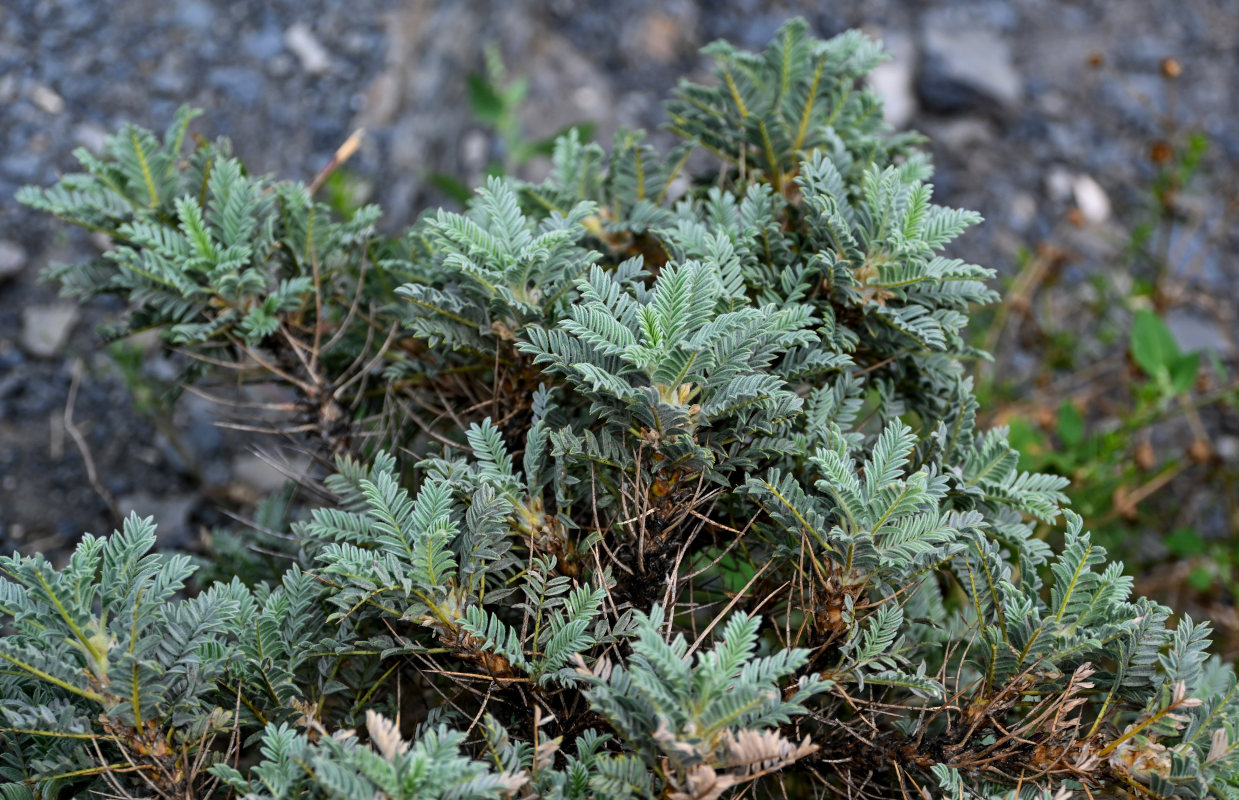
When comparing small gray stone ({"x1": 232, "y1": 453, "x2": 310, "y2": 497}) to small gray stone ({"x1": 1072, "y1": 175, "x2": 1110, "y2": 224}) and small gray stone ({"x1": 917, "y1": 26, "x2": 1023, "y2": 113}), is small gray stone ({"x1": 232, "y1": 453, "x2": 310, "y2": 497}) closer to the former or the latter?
small gray stone ({"x1": 917, "y1": 26, "x2": 1023, "y2": 113})

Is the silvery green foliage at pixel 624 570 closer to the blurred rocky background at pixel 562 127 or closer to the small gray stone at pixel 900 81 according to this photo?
the blurred rocky background at pixel 562 127

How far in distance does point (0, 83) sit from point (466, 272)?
2549 millimetres

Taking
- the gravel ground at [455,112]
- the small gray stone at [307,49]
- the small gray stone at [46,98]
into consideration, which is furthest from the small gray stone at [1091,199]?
the small gray stone at [46,98]

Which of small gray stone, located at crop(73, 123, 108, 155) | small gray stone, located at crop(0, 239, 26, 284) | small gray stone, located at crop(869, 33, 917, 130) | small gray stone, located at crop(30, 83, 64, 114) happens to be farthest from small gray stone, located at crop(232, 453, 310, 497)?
small gray stone, located at crop(869, 33, 917, 130)

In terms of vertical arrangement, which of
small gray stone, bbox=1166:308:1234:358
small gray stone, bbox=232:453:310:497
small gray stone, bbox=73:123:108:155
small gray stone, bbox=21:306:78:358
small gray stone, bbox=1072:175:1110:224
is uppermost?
small gray stone, bbox=73:123:108:155

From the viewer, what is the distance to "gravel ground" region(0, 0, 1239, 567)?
2.91 m

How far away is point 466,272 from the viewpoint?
4.79ft

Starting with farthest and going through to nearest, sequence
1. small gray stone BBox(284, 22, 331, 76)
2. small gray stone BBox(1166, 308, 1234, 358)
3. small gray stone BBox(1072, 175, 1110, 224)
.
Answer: small gray stone BBox(1072, 175, 1110, 224) → small gray stone BBox(1166, 308, 1234, 358) → small gray stone BBox(284, 22, 331, 76)

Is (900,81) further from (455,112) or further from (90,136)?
(90,136)

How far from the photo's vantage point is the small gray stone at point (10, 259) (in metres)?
2.89

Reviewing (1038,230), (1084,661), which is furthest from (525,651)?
(1038,230)

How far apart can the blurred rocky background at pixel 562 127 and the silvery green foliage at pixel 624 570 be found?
3.37ft

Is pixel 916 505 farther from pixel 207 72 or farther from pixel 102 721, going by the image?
pixel 207 72

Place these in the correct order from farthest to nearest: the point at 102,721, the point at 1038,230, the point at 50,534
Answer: the point at 1038,230 < the point at 50,534 < the point at 102,721
